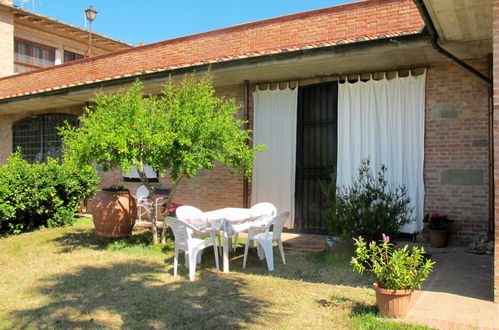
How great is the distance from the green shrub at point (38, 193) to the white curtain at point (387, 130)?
5.24m

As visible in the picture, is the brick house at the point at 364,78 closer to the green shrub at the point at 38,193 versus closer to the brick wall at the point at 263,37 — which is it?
the brick wall at the point at 263,37

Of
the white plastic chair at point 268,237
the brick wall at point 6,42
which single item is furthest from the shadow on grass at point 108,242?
the brick wall at point 6,42

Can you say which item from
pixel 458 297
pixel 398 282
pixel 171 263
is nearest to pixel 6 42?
pixel 171 263

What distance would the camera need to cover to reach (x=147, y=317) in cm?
406

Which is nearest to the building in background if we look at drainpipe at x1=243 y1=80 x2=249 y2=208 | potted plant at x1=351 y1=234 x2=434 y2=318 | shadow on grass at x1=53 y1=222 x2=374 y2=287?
shadow on grass at x1=53 y1=222 x2=374 y2=287

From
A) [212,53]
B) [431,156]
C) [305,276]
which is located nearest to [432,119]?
[431,156]

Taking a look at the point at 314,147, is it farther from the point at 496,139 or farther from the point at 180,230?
the point at 496,139

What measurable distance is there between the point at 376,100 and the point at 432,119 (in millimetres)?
1019

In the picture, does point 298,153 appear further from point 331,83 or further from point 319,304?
point 319,304

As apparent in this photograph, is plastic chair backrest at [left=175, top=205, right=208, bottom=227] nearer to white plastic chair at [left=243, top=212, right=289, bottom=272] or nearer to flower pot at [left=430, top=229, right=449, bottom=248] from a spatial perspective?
white plastic chair at [left=243, top=212, right=289, bottom=272]

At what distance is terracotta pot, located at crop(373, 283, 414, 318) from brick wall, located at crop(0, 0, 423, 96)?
466cm

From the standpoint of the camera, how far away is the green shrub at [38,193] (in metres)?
8.50

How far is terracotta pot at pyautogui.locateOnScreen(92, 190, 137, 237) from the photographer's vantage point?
7.65 m

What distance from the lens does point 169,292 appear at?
15.9ft
